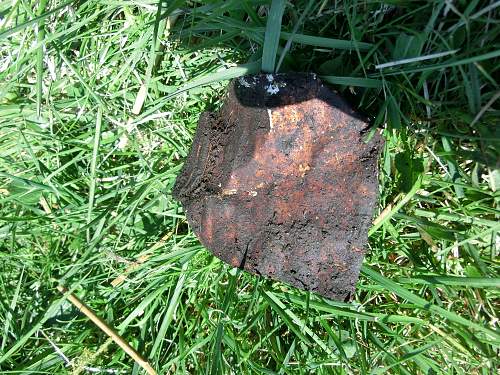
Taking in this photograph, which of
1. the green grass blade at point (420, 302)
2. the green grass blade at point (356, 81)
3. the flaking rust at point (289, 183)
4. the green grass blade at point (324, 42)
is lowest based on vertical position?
the green grass blade at point (420, 302)

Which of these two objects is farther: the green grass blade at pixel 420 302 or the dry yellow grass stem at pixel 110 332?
the dry yellow grass stem at pixel 110 332

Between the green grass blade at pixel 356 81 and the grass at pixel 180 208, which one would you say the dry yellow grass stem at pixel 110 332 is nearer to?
the grass at pixel 180 208

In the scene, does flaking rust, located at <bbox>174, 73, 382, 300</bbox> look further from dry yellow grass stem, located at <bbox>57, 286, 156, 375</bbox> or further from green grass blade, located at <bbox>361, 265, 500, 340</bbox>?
dry yellow grass stem, located at <bbox>57, 286, 156, 375</bbox>

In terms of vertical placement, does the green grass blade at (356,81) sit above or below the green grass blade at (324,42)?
below

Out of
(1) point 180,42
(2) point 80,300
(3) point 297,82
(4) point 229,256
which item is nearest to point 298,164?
(3) point 297,82

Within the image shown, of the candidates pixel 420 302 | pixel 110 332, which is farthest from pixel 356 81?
pixel 110 332

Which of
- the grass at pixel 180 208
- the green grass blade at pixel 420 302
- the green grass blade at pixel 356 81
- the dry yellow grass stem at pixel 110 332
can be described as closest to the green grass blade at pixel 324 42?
the grass at pixel 180 208

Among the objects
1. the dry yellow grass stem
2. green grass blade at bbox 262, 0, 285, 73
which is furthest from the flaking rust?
the dry yellow grass stem

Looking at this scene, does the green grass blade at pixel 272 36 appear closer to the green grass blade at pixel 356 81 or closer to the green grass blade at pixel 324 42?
the green grass blade at pixel 324 42

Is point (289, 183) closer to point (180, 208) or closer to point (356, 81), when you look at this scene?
point (356, 81)
